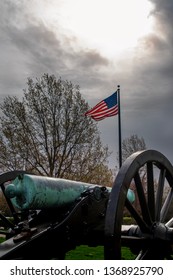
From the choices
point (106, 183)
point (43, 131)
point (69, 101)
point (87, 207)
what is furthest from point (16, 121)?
point (87, 207)

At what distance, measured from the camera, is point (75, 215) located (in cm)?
447

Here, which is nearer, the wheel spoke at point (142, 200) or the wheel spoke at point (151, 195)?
the wheel spoke at point (142, 200)

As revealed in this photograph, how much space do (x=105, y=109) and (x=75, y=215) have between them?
10748 mm

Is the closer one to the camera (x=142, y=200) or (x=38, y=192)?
(x=38, y=192)

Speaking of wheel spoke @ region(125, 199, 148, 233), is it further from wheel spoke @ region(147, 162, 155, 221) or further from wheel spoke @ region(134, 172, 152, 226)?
wheel spoke @ region(147, 162, 155, 221)

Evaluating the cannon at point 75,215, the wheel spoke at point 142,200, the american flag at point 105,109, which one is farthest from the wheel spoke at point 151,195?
the american flag at point 105,109

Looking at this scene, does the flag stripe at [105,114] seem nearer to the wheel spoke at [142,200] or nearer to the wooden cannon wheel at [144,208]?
the wooden cannon wheel at [144,208]

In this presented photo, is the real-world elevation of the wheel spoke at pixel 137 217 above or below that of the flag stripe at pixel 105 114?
below

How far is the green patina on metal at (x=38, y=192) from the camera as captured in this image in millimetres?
4215

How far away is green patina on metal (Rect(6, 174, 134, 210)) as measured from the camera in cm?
421

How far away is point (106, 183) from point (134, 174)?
17021mm

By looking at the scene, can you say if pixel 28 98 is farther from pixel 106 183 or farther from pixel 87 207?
pixel 87 207

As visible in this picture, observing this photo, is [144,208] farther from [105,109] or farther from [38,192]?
[105,109]

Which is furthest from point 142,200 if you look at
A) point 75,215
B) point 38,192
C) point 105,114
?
point 105,114
